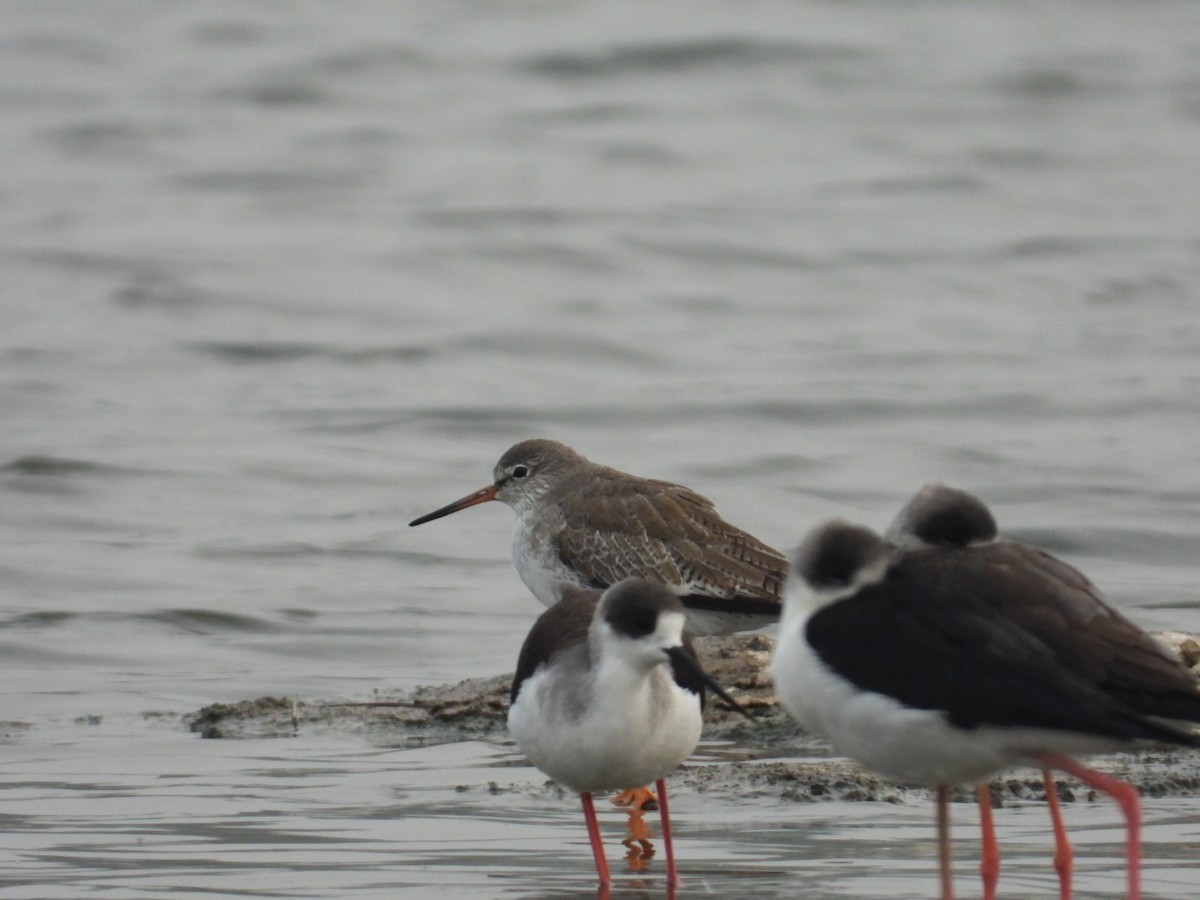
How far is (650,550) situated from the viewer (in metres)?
10.7

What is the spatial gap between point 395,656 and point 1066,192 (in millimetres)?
17928

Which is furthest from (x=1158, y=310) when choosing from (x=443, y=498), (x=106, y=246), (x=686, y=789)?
(x=686, y=789)

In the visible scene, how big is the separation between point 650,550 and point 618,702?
391cm

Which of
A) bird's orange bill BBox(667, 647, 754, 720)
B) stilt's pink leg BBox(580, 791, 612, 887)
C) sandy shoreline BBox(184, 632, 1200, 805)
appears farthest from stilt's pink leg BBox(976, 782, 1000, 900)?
sandy shoreline BBox(184, 632, 1200, 805)

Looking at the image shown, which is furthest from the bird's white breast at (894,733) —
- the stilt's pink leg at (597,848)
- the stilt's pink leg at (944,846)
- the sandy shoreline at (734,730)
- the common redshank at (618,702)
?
the sandy shoreline at (734,730)

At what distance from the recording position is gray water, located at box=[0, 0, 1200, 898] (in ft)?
26.2

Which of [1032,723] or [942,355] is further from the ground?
[1032,723]

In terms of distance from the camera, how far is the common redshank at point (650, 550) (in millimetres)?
10617

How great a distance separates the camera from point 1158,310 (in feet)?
73.4

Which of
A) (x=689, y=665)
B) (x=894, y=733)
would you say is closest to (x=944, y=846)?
(x=894, y=733)

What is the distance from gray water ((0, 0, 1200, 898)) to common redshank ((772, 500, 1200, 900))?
2.47 ft

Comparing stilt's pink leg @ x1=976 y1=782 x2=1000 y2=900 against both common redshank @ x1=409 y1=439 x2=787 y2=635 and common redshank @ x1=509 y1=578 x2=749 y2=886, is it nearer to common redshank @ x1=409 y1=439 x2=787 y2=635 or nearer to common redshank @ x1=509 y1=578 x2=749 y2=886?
common redshank @ x1=509 y1=578 x2=749 y2=886

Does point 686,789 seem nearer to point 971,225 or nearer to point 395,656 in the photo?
point 395,656

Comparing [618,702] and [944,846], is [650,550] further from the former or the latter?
[944,846]
